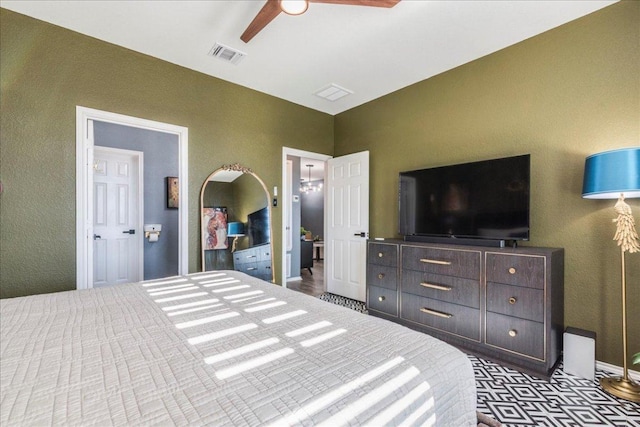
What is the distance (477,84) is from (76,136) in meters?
3.83

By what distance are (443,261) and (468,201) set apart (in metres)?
0.63

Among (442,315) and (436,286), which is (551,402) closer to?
(442,315)

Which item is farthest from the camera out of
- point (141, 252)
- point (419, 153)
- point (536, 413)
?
point (141, 252)

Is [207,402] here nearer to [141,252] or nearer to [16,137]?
[16,137]

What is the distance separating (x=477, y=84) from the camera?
3.00m

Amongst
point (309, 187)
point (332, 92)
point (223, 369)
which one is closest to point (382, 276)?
point (332, 92)

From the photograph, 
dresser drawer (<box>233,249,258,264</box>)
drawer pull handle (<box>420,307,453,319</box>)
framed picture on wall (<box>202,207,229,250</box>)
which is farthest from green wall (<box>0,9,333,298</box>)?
drawer pull handle (<box>420,307,453,319</box>)

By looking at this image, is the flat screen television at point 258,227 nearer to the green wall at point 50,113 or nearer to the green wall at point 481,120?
the green wall at point 481,120

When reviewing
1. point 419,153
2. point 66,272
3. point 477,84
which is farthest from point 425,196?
point 66,272

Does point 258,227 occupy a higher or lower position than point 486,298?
higher

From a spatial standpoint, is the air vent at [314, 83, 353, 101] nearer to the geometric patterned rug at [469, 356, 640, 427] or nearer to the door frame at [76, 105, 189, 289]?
the door frame at [76, 105, 189, 289]

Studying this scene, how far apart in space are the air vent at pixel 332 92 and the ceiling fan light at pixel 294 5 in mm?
1865

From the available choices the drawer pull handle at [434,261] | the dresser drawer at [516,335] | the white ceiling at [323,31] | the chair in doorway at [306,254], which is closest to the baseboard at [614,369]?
the dresser drawer at [516,335]

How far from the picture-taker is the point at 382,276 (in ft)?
10.5
